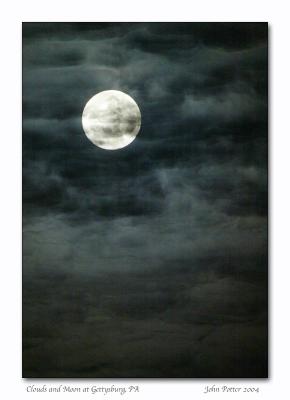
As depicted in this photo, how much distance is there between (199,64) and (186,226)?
0.85 m

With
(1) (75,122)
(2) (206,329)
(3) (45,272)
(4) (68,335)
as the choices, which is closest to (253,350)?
(2) (206,329)

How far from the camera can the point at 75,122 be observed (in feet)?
7.93

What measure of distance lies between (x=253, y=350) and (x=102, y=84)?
1.60 meters

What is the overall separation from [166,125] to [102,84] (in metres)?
0.39

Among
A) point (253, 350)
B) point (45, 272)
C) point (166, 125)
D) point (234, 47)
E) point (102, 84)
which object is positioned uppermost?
point (234, 47)

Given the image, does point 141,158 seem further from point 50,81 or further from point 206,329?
point 206,329

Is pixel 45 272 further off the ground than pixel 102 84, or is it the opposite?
pixel 102 84

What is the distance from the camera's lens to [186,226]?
2426mm

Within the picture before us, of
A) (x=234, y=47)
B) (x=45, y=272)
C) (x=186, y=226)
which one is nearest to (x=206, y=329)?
(x=186, y=226)

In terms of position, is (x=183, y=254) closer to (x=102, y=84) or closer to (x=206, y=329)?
(x=206, y=329)

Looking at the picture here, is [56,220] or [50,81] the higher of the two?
[50,81]

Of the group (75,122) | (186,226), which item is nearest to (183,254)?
(186,226)

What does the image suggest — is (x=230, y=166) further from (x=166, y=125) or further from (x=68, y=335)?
(x=68, y=335)

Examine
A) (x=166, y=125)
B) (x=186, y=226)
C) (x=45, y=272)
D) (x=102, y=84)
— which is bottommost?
(x=45, y=272)
